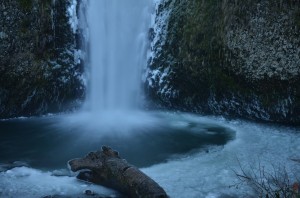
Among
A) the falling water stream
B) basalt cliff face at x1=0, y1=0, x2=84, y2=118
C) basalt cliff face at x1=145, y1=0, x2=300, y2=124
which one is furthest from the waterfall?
basalt cliff face at x1=0, y1=0, x2=84, y2=118

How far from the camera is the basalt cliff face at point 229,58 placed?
406 inches

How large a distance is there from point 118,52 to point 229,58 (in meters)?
3.58

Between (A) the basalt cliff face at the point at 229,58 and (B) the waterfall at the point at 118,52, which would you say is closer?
(A) the basalt cliff face at the point at 229,58

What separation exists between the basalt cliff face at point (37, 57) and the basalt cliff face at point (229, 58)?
2581 mm

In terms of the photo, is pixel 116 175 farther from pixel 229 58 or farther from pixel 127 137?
pixel 229 58

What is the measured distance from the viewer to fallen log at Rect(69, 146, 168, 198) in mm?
5758

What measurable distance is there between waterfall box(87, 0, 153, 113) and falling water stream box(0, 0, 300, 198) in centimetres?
3

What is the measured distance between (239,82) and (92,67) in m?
4.45

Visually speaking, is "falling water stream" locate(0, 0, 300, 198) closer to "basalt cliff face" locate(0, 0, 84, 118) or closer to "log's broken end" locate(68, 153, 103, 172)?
"log's broken end" locate(68, 153, 103, 172)

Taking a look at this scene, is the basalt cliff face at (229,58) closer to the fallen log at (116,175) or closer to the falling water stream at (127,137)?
the falling water stream at (127,137)

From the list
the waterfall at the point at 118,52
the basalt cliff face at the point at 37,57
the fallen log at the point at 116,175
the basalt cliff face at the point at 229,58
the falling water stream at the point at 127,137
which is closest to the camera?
the fallen log at the point at 116,175

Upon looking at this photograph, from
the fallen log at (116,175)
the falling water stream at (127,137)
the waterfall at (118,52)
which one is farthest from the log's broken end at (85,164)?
the waterfall at (118,52)

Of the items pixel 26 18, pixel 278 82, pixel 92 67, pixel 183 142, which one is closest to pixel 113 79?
pixel 92 67

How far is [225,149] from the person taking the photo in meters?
8.66
